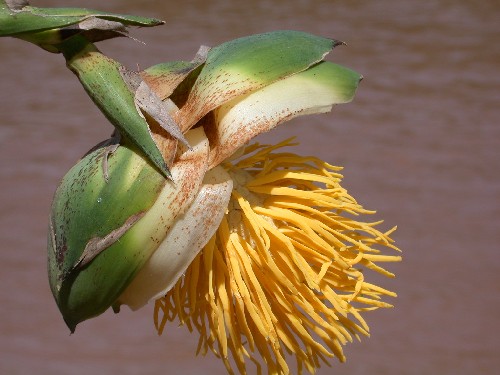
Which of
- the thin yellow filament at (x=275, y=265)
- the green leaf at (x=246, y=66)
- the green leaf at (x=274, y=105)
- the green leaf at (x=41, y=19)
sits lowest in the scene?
the thin yellow filament at (x=275, y=265)

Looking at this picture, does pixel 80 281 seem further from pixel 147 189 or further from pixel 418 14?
pixel 418 14

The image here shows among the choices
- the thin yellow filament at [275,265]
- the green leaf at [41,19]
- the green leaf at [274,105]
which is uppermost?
the green leaf at [41,19]

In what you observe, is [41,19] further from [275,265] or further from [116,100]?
[275,265]

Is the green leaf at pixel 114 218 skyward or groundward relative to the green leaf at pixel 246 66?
groundward

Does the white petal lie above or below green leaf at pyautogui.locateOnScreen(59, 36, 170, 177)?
below

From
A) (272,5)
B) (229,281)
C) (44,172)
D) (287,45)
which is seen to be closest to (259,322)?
(229,281)

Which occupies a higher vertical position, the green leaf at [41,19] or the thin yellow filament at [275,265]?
the green leaf at [41,19]
